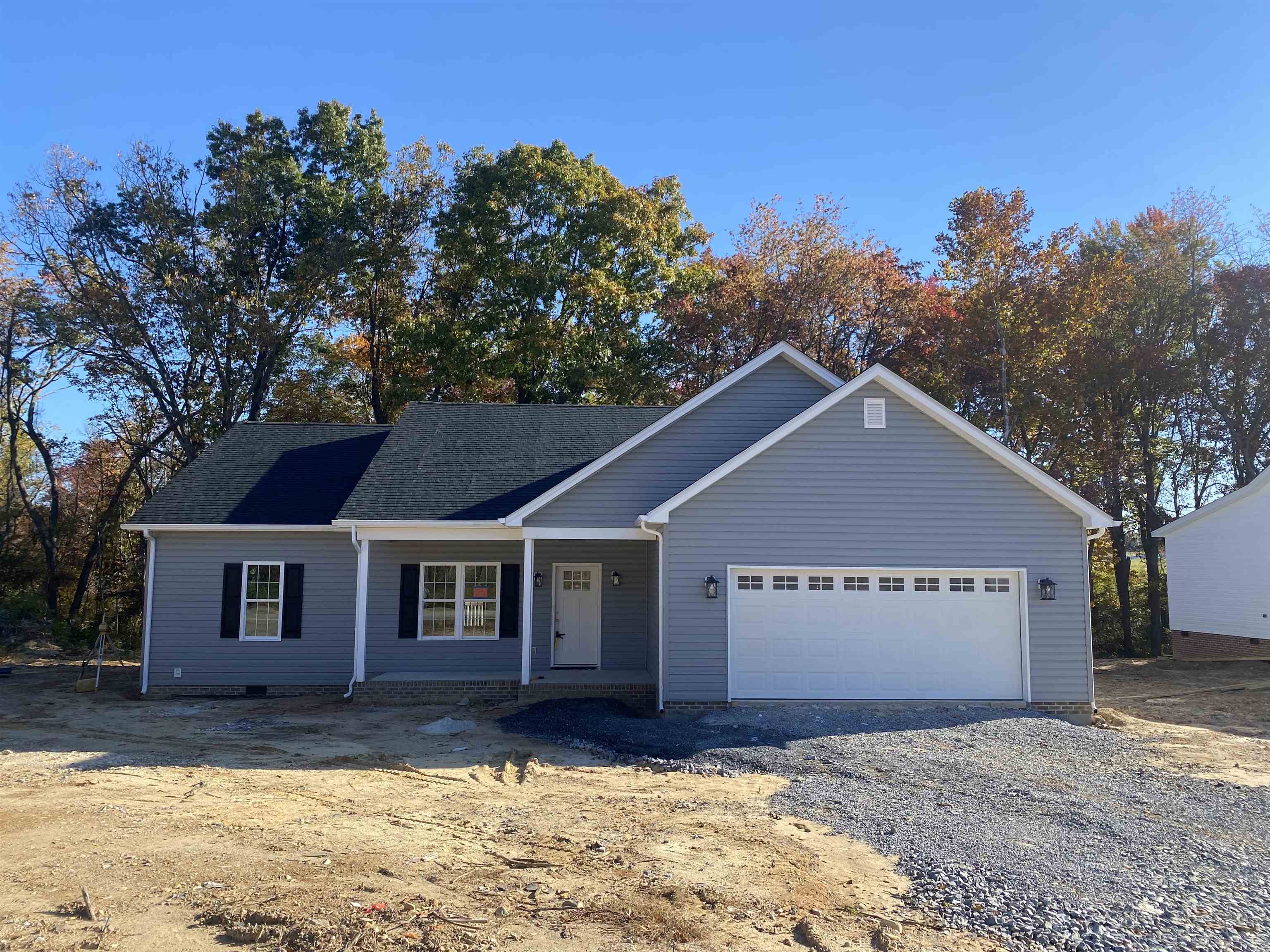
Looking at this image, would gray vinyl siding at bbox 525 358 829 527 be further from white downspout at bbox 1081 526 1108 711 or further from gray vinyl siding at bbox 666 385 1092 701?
white downspout at bbox 1081 526 1108 711

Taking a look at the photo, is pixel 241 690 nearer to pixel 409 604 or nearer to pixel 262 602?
pixel 262 602

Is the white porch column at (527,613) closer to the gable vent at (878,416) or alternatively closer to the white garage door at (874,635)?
the white garage door at (874,635)

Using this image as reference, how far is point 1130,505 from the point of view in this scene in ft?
90.6

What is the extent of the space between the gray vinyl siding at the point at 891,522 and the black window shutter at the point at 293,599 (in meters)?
7.00

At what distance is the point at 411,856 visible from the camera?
6.30 metres

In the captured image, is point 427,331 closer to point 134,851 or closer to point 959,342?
point 959,342

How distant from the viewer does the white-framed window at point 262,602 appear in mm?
15398

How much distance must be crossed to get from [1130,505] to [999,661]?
18246 mm

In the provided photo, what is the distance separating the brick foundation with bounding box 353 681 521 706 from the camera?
13859 millimetres

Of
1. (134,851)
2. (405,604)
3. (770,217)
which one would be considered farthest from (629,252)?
(134,851)

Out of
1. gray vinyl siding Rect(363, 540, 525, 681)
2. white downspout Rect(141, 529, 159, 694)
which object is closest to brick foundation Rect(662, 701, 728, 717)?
gray vinyl siding Rect(363, 540, 525, 681)

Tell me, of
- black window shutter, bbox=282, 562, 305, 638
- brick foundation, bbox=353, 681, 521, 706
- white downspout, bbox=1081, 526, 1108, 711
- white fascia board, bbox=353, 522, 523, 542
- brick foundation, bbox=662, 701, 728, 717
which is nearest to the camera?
brick foundation, bbox=662, 701, 728, 717

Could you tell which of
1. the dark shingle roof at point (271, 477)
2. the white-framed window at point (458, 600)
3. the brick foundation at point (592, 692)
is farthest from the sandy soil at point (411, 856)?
the dark shingle roof at point (271, 477)

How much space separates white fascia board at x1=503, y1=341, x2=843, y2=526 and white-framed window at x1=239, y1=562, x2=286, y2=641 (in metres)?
4.80
